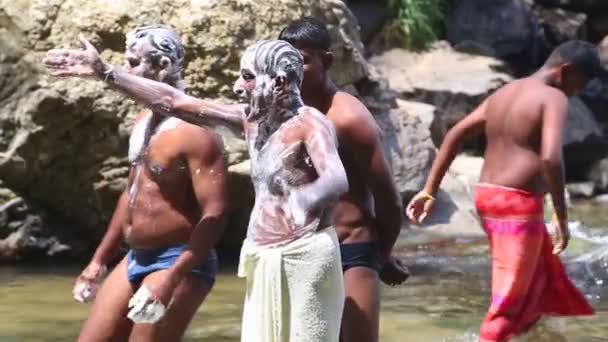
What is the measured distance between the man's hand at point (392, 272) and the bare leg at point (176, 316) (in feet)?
2.20

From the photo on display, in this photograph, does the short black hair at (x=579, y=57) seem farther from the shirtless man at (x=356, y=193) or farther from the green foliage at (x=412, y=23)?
the green foliage at (x=412, y=23)

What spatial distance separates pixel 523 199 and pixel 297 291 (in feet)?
5.87

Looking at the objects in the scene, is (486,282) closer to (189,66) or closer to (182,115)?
(189,66)

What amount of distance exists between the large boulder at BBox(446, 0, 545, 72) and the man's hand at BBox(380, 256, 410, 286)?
1095 cm

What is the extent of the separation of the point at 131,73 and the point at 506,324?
1895 mm

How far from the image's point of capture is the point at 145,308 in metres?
3.56

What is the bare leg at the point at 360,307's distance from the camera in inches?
151

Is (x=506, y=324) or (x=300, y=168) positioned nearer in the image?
(x=300, y=168)

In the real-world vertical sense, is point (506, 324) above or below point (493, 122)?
below

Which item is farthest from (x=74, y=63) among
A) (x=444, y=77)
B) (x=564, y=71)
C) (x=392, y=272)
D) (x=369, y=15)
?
(x=369, y=15)

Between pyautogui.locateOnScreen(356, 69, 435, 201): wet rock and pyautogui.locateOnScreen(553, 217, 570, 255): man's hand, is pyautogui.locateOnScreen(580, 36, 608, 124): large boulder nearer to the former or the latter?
pyautogui.locateOnScreen(356, 69, 435, 201): wet rock

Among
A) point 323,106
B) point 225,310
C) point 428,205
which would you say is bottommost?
point 225,310

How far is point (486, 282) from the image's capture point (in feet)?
25.7

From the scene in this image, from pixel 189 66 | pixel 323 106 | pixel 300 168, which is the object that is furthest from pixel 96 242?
pixel 300 168
